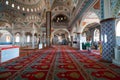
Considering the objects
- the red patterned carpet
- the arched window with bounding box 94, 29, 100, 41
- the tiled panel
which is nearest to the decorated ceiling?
the arched window with bounding box 94, 29, 100, 41

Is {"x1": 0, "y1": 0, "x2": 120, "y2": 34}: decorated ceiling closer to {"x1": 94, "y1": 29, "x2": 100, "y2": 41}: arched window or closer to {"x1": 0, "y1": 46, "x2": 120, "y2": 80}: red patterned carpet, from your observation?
{"x1": 94, "y1": 29, "x2": 100, "y2": 41}: arched window

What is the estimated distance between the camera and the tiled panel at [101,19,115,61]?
14.3ft

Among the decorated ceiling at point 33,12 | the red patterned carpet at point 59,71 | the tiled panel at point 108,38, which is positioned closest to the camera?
the red patterned carpet at point 59,71

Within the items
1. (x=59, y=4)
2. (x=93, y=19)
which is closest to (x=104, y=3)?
(x=93, y=19)

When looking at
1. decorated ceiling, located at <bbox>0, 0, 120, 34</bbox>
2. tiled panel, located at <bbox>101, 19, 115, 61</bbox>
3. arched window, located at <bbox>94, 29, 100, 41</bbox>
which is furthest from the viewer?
decorated ceiling, located at <bbox>0, 0, 120, 34</bbox>

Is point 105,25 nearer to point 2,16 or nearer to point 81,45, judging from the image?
point 81,45

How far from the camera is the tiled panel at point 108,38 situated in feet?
14.3

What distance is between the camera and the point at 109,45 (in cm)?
450

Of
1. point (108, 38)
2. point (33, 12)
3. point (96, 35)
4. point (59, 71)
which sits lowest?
point (59, 71)

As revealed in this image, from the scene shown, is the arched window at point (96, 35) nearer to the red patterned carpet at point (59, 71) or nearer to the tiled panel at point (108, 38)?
the tiled panel at point (108, 38)

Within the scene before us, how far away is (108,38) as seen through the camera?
455cm

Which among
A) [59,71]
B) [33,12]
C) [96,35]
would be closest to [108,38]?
[59,71]

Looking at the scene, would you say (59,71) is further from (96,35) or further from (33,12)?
(33,12)

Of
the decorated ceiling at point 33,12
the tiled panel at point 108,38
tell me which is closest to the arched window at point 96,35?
the decorated ceiling at point 33,12
